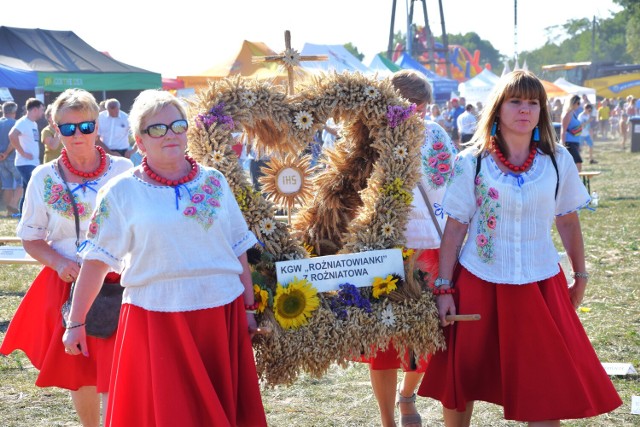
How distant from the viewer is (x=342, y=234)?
425 centimetres

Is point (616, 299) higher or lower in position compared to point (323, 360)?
lower

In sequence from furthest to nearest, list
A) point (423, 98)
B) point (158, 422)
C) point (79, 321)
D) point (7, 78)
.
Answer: point (7, 78)
point (423, 98)
point (79, 321)
point (158, 422)

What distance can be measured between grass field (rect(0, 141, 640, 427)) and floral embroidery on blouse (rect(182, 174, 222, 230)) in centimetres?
94

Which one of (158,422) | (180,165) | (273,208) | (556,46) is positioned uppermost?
(556,46)

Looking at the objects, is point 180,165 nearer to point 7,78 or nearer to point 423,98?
point 423,98

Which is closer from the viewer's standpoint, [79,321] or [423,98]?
[79,321]

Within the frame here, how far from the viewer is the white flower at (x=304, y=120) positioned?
3953mm

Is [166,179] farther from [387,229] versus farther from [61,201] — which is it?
[387,229]

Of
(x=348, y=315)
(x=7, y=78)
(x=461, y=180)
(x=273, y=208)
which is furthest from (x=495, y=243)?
(x=7, y=78)

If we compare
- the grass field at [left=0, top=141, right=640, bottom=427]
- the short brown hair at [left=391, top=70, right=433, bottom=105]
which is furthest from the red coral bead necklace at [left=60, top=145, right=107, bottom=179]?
the short brown hair at [left=391, top=70, right=433, bottom=105]

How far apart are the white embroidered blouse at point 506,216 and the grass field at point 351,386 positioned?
1.14m

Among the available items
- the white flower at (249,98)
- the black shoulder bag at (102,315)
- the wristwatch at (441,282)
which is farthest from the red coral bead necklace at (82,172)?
the wristwatch at (441,282)

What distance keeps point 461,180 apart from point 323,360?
0.99 metres

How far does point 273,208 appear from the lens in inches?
152
